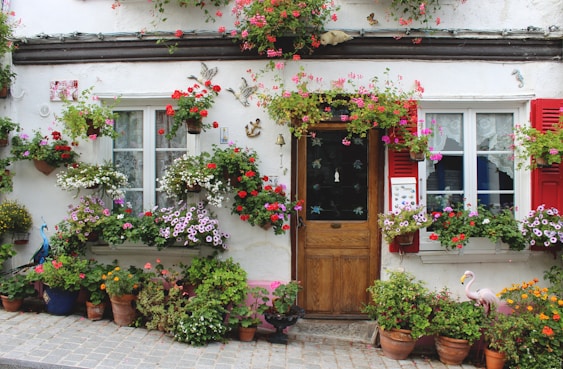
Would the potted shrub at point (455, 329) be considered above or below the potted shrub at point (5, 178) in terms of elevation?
below

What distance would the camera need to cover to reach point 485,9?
5512mm

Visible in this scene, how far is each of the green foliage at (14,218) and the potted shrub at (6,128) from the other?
0.79m

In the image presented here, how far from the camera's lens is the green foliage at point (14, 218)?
217 inches

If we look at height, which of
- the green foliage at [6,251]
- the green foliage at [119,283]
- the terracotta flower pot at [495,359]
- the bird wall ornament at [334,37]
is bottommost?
the terracotta flower pot at [495,359]

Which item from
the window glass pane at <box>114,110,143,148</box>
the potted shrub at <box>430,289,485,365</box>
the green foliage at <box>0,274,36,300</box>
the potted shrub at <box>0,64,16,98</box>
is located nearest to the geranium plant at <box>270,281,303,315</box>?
the potted shrub at <box>430,289,485,365</box>

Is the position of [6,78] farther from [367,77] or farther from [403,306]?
[403,306]

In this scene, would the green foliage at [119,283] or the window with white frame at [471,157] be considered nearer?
the green foliage at [119,283]

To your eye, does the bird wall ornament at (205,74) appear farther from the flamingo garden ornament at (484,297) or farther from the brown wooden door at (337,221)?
the flamingo garden ornament at (484,297)

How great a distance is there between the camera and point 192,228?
510 cm

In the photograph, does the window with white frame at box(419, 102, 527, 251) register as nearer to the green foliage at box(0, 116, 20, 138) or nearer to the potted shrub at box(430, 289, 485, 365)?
the potted shrub at box(430, 289, 485, 365)

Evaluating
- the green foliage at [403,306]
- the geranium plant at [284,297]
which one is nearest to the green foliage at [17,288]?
the geranium plant at [284,297]

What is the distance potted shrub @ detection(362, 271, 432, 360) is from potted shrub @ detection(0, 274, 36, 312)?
4171 millimetres

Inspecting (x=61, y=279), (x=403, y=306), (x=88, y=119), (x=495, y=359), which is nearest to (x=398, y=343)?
(x=403, y=306)

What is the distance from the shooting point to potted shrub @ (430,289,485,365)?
469 cm
